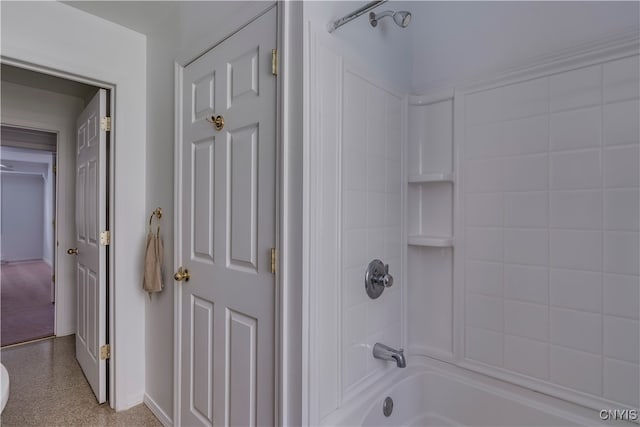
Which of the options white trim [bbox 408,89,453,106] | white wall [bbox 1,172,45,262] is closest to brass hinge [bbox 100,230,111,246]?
white trim [bbox 408,89,453,106]

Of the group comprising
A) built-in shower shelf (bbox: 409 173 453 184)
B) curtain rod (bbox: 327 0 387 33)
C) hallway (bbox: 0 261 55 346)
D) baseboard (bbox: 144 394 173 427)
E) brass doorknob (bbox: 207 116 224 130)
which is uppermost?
curtain rod (bbox: 327 0 387 33)

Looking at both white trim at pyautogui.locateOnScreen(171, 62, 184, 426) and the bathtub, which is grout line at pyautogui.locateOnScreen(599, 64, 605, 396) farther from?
white trim at pyautogui.locateOnScreen(171, 62, 184, 426)

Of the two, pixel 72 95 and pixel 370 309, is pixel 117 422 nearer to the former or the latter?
pixel 370 309

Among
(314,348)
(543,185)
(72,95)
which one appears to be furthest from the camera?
(72,95)

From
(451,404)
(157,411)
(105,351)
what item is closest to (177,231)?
(105,351)

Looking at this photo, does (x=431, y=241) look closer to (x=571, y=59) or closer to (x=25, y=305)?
(x=571, y=59)

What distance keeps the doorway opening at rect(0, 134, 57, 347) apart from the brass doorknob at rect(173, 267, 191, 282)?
8.96 ft

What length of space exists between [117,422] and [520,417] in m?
2.16

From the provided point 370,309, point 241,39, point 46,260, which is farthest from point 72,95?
point 46,260

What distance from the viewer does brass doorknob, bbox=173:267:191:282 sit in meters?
1.60

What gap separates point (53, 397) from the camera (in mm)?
2072

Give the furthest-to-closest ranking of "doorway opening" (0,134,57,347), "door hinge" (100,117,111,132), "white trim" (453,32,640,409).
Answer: "doorway opening" (0,134,57,347) → "door hinge" (100,117,111,132) → "white trim" (453,32,640,409)

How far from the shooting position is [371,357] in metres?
1.42

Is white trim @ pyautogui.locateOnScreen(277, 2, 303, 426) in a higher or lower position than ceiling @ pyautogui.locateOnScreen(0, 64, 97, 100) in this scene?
lower
